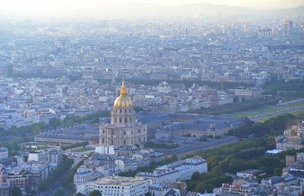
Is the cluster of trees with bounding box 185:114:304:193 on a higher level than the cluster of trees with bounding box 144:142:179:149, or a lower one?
higher

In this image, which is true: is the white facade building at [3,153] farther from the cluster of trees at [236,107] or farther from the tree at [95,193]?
the cluster of trees at [236,107]

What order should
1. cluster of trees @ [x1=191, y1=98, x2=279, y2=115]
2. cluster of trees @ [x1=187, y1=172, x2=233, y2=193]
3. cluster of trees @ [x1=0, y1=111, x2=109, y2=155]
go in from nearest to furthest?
cluster of trees @ [x1=187, y1=172, x2=233, y2=193] < cluster of trees @ [x1=0, y1=111, x2=109, y2=155] < cluster of trees @ [x1=191, y1=98, x2=279, y2=115]

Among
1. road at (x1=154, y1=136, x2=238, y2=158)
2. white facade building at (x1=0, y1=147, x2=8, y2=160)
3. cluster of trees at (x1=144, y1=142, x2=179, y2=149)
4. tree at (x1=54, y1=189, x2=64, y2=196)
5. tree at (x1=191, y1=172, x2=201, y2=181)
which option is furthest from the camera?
cluster of trees at (x1=144, y1=142, x2=179, y2=149)

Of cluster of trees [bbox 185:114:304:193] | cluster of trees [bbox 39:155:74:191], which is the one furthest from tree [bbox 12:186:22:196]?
cluster of trees [bbox 185:114:304:193]

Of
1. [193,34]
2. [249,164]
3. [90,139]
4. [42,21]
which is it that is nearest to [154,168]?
[249,164]

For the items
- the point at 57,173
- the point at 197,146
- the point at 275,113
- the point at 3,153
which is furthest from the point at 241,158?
the point at 275,113

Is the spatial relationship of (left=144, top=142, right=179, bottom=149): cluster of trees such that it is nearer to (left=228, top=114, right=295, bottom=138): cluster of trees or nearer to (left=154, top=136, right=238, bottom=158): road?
(left=154, top=136, right=238, bottom=158): road

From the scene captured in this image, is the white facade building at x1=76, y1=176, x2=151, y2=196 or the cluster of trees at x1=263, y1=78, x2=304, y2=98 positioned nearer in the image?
the white facade building at x1=76, y1=176, x2=151, y2=196

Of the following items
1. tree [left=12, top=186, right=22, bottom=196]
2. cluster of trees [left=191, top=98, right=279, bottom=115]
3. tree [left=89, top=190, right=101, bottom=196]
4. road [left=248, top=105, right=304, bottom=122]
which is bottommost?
cluster of trees [left=191, top=98, right=279, bottom=115]
